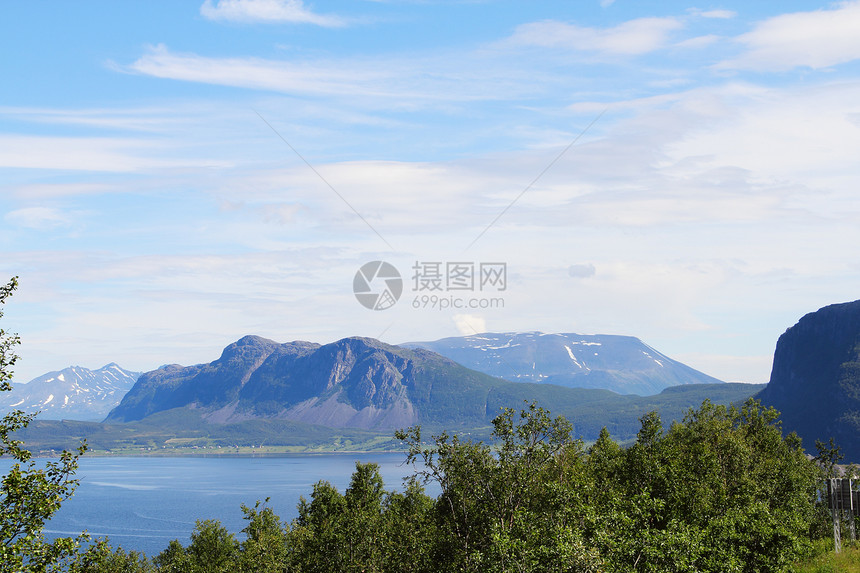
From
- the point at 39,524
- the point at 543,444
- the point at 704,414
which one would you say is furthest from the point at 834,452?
the point at 39,524

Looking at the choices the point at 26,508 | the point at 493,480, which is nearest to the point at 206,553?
the point at 493,480

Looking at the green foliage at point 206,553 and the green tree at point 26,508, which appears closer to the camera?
the green tree at point 26,508

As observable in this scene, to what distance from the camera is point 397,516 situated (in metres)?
88.4

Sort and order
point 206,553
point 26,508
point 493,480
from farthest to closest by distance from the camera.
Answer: point 206,553 → point 493,480 → point 26,508

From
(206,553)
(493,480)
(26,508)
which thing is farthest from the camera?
(206,553)

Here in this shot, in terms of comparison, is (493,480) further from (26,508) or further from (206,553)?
(206,553)

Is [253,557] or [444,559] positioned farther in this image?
[253,557]

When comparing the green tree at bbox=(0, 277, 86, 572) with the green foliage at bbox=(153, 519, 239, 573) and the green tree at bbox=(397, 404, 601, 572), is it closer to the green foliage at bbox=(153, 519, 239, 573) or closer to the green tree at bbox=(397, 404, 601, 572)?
the green tree at bbox=(397, 404, 601, 572)

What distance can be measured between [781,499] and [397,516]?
4309 cm

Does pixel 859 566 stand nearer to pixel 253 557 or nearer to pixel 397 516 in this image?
pixel 397 516

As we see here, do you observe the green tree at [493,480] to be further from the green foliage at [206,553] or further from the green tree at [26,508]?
the green foliage at [206,553]

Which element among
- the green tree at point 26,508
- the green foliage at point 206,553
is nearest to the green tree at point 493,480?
the green tree at point 26,508

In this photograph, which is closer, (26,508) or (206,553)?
(26,508)

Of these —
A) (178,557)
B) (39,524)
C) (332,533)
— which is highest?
(39,524)
